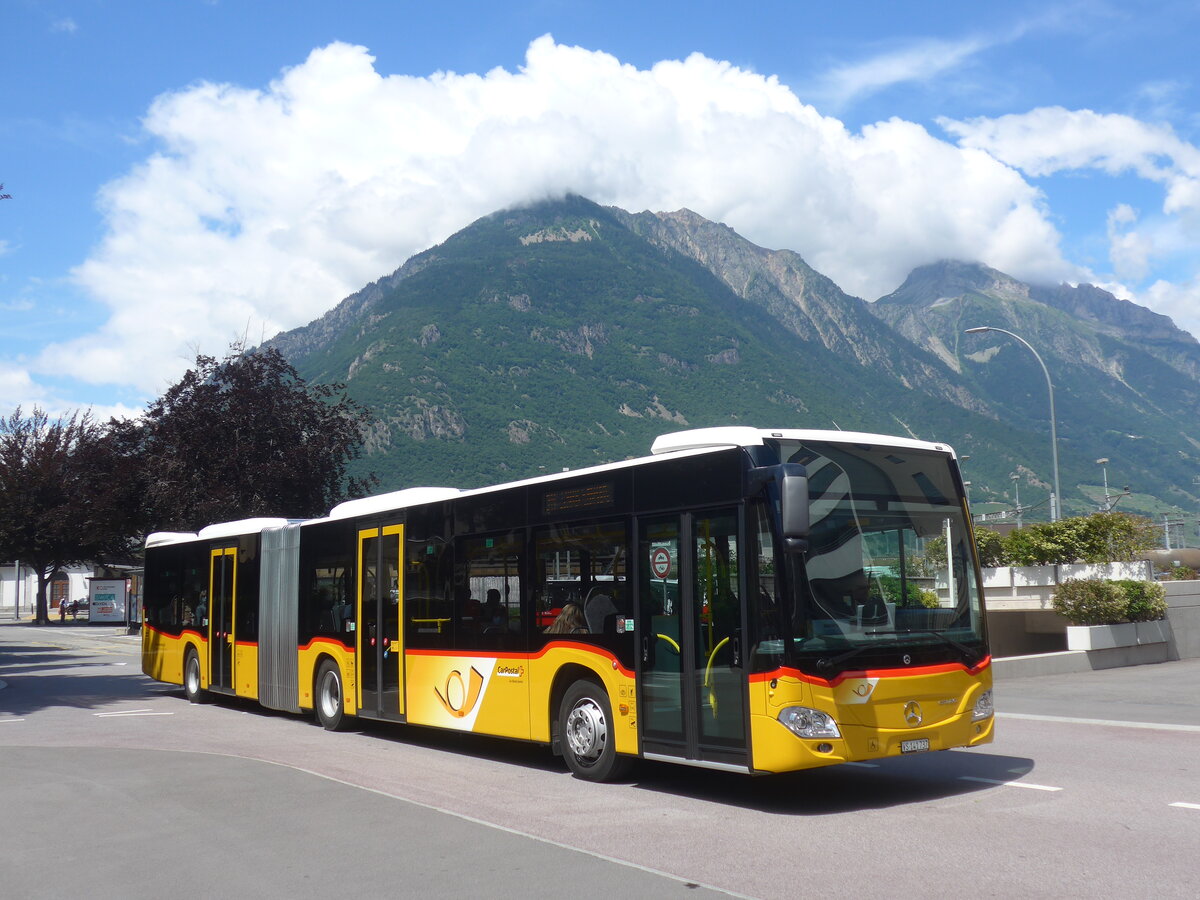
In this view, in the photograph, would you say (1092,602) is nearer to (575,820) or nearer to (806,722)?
(806,722)

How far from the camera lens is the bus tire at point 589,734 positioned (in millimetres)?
10289

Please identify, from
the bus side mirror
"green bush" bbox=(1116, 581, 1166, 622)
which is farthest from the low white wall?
the bus side mirror

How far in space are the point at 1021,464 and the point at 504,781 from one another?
648 ft

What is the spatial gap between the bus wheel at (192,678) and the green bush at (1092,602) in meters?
16.1

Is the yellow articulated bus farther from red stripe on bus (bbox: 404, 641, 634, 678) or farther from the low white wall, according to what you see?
the low white wall

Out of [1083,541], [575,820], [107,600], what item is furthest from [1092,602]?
[107,600]

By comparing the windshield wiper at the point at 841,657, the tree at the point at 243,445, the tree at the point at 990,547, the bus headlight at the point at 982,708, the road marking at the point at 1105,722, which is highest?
the tree at the point at 243,445

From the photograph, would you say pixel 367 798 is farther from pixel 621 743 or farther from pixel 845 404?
pixel 845 404

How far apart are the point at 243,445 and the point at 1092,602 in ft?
80.6

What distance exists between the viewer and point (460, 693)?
1252 centimetres

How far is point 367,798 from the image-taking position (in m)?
9.82

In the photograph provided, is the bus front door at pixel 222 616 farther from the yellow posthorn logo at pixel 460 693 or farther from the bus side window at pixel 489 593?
the bus side window at pixel 489 593

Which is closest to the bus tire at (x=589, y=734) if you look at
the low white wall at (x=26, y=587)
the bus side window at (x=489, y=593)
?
the bus side window at (x=489, y=593)

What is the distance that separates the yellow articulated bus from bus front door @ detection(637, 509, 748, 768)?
2cm
